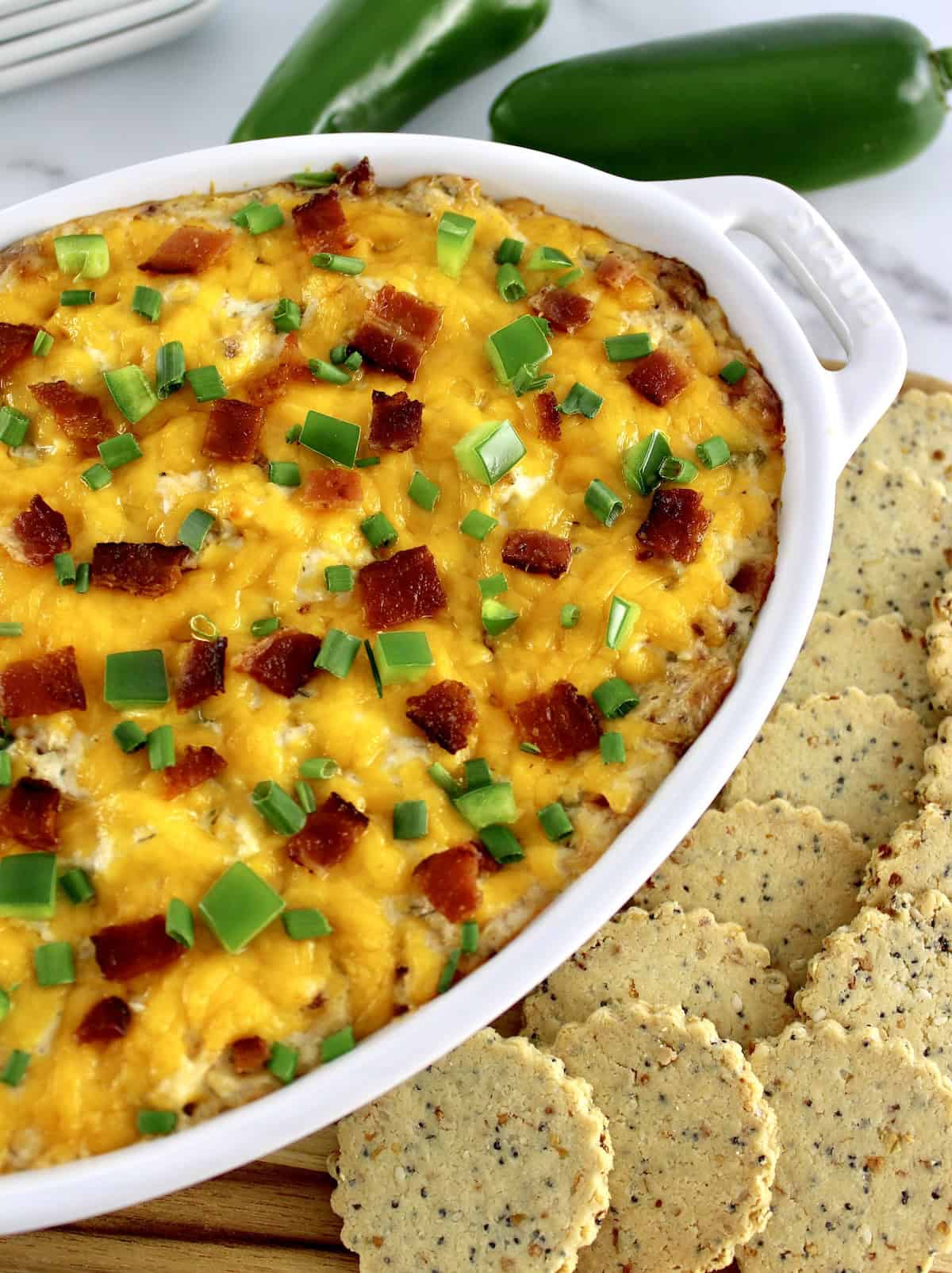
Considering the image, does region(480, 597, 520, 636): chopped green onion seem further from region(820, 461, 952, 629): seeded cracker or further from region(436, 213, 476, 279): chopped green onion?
region(820, 461, 952, 629): seeded cracker

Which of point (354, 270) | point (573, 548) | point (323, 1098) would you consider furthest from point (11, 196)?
point (323, 1098)

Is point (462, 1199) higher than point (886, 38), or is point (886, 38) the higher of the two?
point (886, 38)

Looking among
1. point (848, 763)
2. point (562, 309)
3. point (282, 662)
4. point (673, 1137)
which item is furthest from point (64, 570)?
point (848, 763)

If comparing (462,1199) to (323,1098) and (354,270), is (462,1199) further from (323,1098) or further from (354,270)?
(354,270)

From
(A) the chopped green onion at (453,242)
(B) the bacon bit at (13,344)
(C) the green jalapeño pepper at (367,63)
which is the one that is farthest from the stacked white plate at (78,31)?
(A) the chopped green onion at (453,242)

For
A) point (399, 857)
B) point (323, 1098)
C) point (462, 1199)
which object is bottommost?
point (462, 1199)

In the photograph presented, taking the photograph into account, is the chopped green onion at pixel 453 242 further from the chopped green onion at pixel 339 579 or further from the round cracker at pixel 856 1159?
the round cracker at pixel 856 1159
